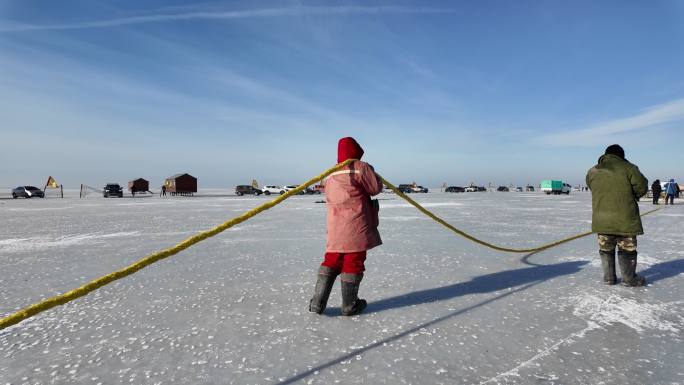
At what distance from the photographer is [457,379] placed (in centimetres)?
225

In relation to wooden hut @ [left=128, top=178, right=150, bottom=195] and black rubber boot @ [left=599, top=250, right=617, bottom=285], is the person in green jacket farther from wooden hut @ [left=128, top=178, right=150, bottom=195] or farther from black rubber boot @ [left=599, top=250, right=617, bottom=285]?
wooden hut @ [left=128, top=178, right=150, bottom=195]

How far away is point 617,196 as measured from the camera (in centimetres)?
429

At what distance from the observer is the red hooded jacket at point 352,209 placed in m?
3.26

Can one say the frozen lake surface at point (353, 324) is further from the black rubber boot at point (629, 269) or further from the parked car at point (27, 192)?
the parked car at point (27, 192)

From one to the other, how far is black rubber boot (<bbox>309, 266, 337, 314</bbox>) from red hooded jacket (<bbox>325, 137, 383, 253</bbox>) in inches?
8.1

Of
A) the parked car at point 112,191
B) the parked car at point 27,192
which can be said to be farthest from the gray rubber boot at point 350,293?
the parked car at point 27,192

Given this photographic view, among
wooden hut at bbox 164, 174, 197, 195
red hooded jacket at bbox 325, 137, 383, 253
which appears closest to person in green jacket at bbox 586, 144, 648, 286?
red hooded jacket at bbox 325, 137, 383, 253

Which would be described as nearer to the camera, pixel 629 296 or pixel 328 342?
pixel 328 342

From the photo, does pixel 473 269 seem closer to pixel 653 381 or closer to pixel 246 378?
pixel 653 381

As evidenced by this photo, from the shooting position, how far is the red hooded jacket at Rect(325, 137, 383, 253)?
326 centimetres

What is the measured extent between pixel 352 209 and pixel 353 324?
98cm

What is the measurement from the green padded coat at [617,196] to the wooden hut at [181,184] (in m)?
52.0

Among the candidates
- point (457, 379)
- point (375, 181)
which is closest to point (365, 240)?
point (375, 181)

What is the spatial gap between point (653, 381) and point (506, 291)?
1936mm
